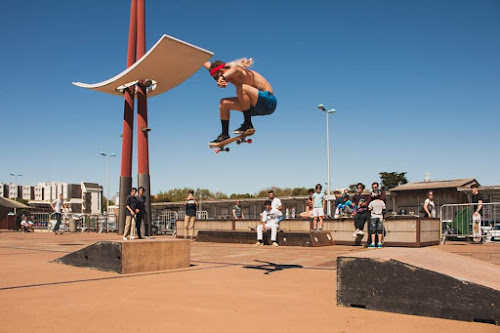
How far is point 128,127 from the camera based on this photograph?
20625 millimetres

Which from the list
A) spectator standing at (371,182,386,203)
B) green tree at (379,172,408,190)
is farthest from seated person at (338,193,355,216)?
green tree at (379,172,408,190)

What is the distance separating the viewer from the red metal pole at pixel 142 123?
65.0ft

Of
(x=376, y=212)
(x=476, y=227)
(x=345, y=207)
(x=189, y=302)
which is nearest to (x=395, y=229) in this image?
(x=376, y=212)

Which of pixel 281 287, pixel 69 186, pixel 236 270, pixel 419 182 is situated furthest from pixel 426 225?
pixel 69 186

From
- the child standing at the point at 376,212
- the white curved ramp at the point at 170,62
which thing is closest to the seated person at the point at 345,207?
the child standing at the point at 376,212

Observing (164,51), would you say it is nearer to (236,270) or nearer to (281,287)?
(236,270)

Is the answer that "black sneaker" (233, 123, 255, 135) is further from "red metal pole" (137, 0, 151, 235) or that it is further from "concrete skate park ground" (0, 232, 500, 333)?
"red metal pole" (137, 0, 151, 235)

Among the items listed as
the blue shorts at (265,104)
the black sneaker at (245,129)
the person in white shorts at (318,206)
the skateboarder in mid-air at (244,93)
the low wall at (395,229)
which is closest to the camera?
the skateboarder in mid-air at (244,93)

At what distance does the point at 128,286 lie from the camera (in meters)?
7.26

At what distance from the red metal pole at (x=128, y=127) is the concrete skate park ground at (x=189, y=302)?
10.5 metres

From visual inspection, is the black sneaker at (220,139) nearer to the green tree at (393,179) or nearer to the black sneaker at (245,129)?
the black sneaker at (245,129)

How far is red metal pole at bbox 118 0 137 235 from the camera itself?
20328 mm

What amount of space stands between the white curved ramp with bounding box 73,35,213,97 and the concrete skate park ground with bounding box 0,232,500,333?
5418 mm

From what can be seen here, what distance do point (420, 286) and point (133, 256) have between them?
5.90m
